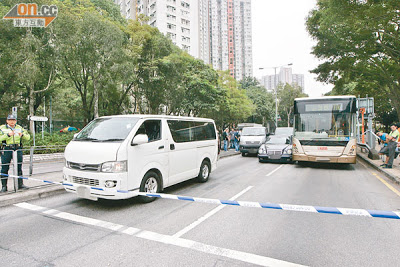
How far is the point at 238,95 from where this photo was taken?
3909cm

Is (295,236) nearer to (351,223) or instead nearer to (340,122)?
(351,223)

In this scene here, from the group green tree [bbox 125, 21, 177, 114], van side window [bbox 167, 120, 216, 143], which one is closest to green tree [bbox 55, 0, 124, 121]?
Result: green tree [bbox 125, 21, 177, 114]

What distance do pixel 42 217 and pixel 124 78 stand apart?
51.3ft

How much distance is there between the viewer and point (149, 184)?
18.1ft

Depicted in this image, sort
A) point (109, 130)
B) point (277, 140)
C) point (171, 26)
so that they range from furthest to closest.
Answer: point (171, 26), point (277, 140), point (109, 130)

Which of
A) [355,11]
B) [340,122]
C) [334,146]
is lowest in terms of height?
[334,146]

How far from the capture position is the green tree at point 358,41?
36.9ft

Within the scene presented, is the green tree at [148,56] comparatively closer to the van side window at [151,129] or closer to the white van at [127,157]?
the white van at [127,157]

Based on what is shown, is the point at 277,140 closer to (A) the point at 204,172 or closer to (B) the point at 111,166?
(A) the point at 204,172

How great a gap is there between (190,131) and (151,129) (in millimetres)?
1601

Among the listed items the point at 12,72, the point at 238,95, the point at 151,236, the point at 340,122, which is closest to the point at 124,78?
the point at 12,72

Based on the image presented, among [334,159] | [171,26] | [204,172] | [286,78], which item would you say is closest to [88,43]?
[204,172]

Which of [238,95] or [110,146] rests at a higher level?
[238,95]

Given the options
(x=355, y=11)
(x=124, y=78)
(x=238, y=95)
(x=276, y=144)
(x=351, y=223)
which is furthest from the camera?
(x=238, y=95)
